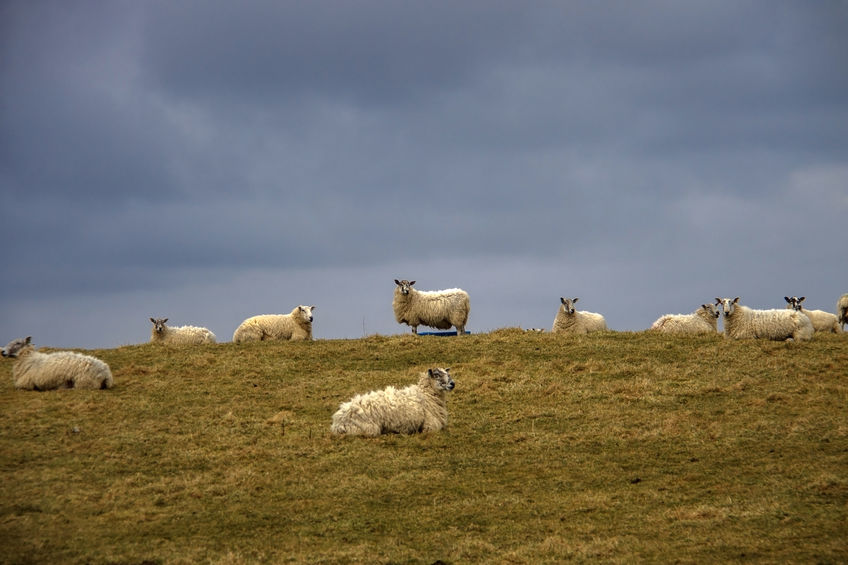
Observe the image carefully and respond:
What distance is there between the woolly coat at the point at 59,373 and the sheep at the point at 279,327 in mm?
11816

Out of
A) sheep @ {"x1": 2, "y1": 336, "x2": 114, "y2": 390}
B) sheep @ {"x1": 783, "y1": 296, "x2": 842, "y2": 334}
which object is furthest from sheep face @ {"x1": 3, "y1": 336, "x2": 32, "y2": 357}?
sheep @ {"x1": 783, "y1": 296, "x2": 842, "y2": 334}

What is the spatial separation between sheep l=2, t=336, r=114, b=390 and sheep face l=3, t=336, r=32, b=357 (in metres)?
4.79

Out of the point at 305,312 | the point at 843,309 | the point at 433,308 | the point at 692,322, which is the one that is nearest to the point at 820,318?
the point at 843,309

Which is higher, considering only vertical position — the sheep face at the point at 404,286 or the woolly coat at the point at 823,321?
the sheep face at the point at 404,286

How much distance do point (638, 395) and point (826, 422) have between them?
191 inches

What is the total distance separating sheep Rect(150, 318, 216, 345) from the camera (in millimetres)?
34625

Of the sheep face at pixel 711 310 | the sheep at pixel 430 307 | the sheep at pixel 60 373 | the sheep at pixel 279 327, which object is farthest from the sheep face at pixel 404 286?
the sheep at pixel 60 373

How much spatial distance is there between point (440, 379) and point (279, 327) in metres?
16.6

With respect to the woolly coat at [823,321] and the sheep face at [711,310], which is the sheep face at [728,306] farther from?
the woolly coat at [823,321]

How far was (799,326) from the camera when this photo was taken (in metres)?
Answer: 28.4

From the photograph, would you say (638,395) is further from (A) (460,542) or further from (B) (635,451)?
(A) (460,542)

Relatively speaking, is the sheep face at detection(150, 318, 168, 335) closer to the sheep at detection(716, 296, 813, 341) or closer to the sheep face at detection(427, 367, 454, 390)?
the sheep face at detection(427, 367, 454, 390)

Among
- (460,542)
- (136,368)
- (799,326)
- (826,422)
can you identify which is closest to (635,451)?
(826,422)

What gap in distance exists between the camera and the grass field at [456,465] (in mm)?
12242
